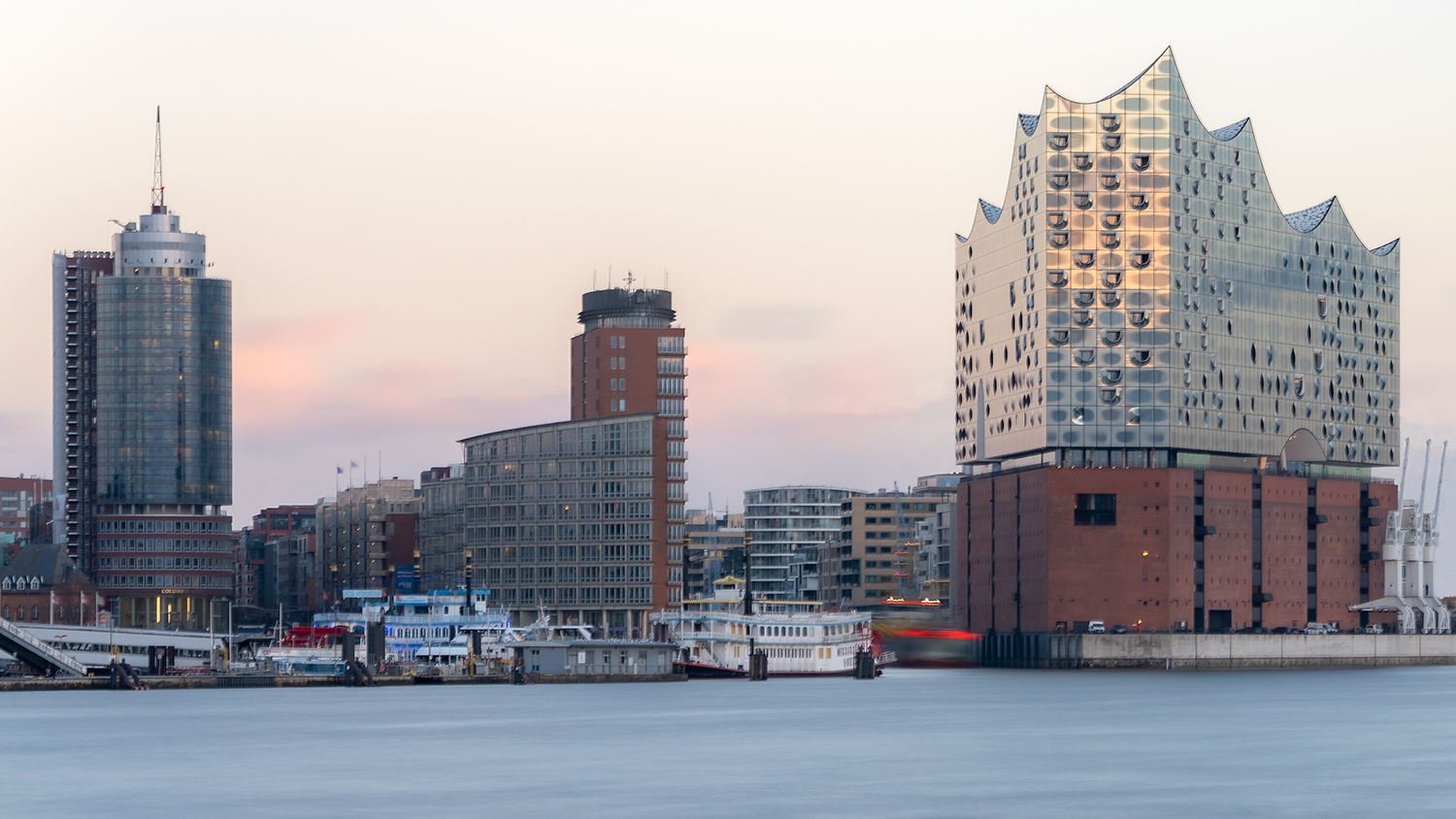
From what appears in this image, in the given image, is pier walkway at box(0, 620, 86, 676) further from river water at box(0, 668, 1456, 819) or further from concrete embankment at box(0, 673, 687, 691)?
river water at box(0, 668, 1456, 819)

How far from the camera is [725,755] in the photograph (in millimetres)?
117062

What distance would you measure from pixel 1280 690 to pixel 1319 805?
98587 mm

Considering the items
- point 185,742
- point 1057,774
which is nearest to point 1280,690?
point 1057,774

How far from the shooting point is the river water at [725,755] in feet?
314

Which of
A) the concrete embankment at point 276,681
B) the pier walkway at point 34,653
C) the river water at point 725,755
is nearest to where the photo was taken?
the river water at point 725,755

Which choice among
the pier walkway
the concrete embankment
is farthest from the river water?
the pier walkway

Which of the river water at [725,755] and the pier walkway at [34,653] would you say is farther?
the pier walkway at [34,653]

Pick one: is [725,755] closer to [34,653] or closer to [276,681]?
[276,681]

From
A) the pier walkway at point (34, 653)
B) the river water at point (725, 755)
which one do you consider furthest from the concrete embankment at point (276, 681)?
the river water at point (725, 755)

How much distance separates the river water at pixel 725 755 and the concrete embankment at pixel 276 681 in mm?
6144

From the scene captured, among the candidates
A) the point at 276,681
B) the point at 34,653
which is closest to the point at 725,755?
the point at 276,681

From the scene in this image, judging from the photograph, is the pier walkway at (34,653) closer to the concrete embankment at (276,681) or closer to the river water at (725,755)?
the concrete embankment at (276,681)

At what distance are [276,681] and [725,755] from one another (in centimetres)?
7825

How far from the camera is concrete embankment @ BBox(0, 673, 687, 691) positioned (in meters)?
185
